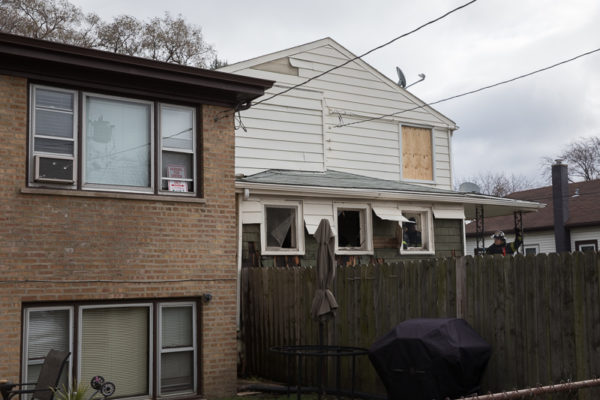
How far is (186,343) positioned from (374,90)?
1034 centimetres

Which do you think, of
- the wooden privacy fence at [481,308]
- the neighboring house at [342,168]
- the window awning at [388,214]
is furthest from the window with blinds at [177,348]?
the window awning at [388,214]

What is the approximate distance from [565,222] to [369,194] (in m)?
14.9

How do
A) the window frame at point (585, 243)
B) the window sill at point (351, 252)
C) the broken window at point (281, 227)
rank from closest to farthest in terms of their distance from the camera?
the broken window at point (281, 227)
the window sill at point (351, 252)
the window frame at point (585, 243)

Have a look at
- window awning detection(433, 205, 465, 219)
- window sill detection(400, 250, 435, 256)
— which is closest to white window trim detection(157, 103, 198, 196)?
window sill detection(400, 250, 435, 256)

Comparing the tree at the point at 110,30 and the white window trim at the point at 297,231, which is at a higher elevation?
the tree at the point at 110,30

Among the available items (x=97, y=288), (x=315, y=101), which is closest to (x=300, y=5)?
(x=315, y=101)

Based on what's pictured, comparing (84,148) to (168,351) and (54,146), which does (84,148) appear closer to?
(54,146)

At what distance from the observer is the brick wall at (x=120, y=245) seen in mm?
8883

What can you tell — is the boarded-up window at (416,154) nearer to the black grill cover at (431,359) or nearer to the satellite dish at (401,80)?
the satellite dish at (401,80)

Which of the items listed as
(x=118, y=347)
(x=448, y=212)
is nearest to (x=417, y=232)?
(x=448, y=212)

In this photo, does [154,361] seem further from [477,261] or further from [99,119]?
[477,261]

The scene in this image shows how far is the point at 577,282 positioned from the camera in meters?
7.24

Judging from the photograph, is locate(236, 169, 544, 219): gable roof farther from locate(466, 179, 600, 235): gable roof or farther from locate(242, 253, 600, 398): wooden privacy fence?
locate(466, 179, 600, 235): gable roof

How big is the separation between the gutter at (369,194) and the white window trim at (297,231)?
0.25 meters
